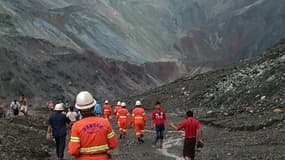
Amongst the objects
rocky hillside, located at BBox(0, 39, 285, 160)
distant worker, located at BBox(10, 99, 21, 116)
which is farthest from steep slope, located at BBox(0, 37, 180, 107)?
distant worker, located at BBox(10, 99, 21, 116)

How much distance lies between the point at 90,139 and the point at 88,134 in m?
0.07

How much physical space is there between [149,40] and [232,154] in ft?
293

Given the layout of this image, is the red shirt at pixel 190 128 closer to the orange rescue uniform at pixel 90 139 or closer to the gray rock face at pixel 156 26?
the orange rescue uniform at pixel 90 139

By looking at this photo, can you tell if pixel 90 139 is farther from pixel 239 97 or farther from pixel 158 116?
pixel 239 97

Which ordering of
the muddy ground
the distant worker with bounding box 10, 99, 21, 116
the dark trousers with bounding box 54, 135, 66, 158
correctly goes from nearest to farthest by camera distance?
the dark trousers with bounding box 54, 135, 66, 158 → the muddy ground → the distant worker with bounding box 10, 99, 21, 116

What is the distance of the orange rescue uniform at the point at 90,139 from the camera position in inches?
308

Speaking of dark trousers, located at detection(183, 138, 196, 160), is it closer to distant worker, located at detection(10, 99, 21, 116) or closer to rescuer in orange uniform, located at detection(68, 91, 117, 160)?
rescuer in orange uniform, located at detection(68, 91, 117, 160)

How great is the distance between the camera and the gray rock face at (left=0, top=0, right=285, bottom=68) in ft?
255

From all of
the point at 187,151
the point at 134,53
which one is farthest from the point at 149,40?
the point at 187,151

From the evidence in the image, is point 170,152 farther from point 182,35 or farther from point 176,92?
point 182,35

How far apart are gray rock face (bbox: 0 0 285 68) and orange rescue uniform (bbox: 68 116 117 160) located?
6164 centimetres

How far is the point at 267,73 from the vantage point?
1446 inches

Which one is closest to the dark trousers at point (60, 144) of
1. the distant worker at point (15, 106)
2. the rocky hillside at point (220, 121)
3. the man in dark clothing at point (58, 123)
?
the man in dark clothing at point (58, 123)

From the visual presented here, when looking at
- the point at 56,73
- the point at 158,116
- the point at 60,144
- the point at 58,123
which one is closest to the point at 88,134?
the point at 58,123
